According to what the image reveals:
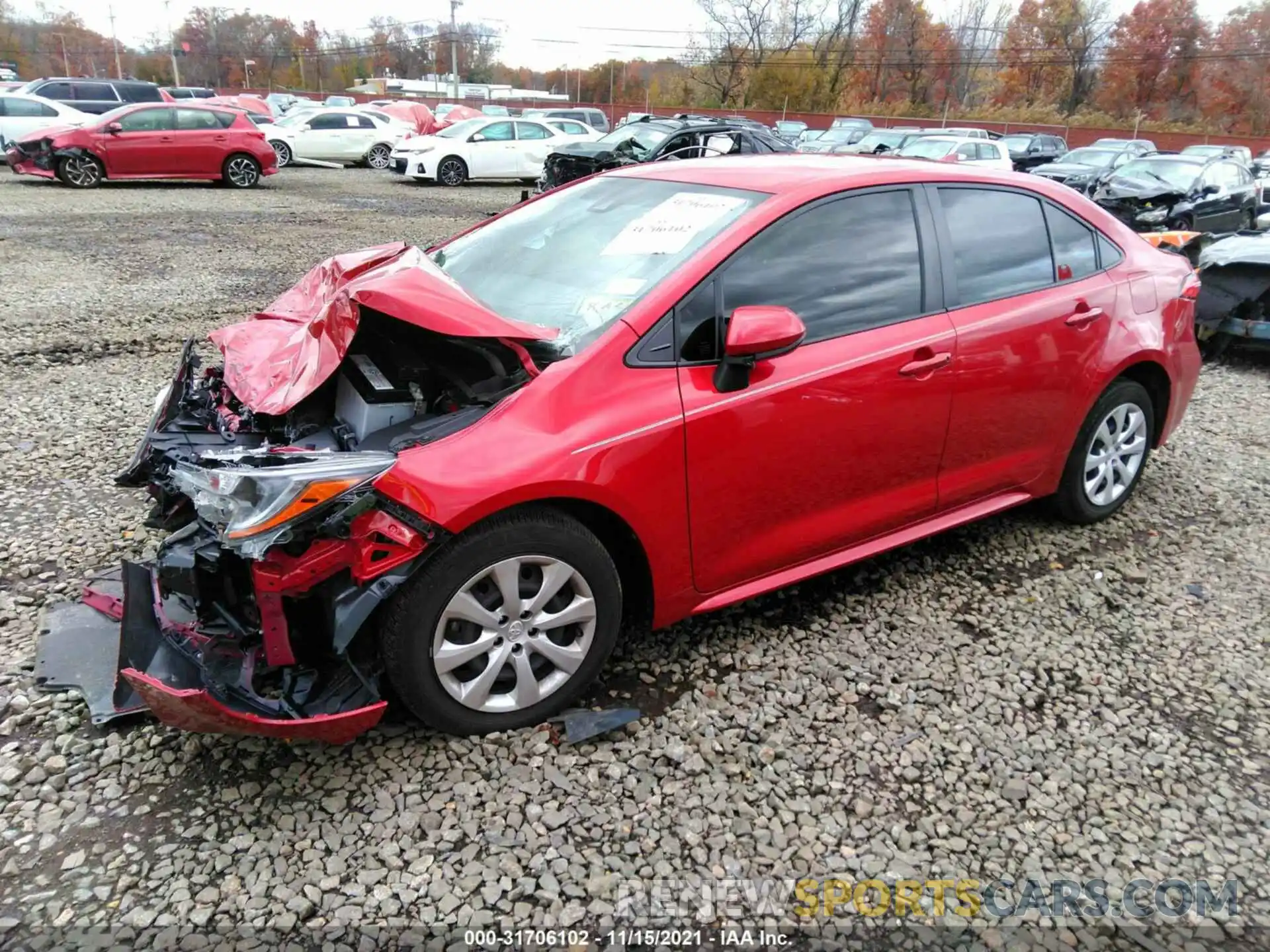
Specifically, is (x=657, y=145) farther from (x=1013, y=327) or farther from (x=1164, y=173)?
(x=1013, y=327)

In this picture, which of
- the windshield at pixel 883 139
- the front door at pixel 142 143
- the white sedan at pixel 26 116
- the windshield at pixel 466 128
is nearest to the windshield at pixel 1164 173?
the windshield at pixel 883 139

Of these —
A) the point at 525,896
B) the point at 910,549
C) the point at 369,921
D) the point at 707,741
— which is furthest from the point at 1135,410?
the point at 369,921

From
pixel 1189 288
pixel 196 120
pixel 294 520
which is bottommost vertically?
pixel 294 520

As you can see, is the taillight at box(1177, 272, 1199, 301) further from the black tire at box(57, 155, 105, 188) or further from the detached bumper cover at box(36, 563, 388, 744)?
the black tire at box(57, 155, 105, 188)

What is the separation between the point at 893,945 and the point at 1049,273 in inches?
110

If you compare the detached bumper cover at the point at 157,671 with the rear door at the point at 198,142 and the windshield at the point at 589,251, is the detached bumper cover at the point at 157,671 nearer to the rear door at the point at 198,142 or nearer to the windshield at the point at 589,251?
the windshield at the point at 589,251

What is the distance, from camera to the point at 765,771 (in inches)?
104

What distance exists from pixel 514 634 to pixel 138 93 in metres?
25.7

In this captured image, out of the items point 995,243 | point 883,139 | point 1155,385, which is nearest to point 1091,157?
point 883,139

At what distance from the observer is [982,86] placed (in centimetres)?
6594

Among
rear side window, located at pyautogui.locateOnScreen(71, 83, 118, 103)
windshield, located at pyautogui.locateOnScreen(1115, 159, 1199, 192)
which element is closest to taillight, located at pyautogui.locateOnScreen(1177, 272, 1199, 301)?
windshield, located at pyautogui.locateOnScreen(1115, 159, 1199, 192)

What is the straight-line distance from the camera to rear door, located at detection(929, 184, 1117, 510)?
133 inches

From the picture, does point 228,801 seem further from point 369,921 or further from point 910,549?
point 910,549

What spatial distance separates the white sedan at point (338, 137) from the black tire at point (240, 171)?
5567 millimetres
